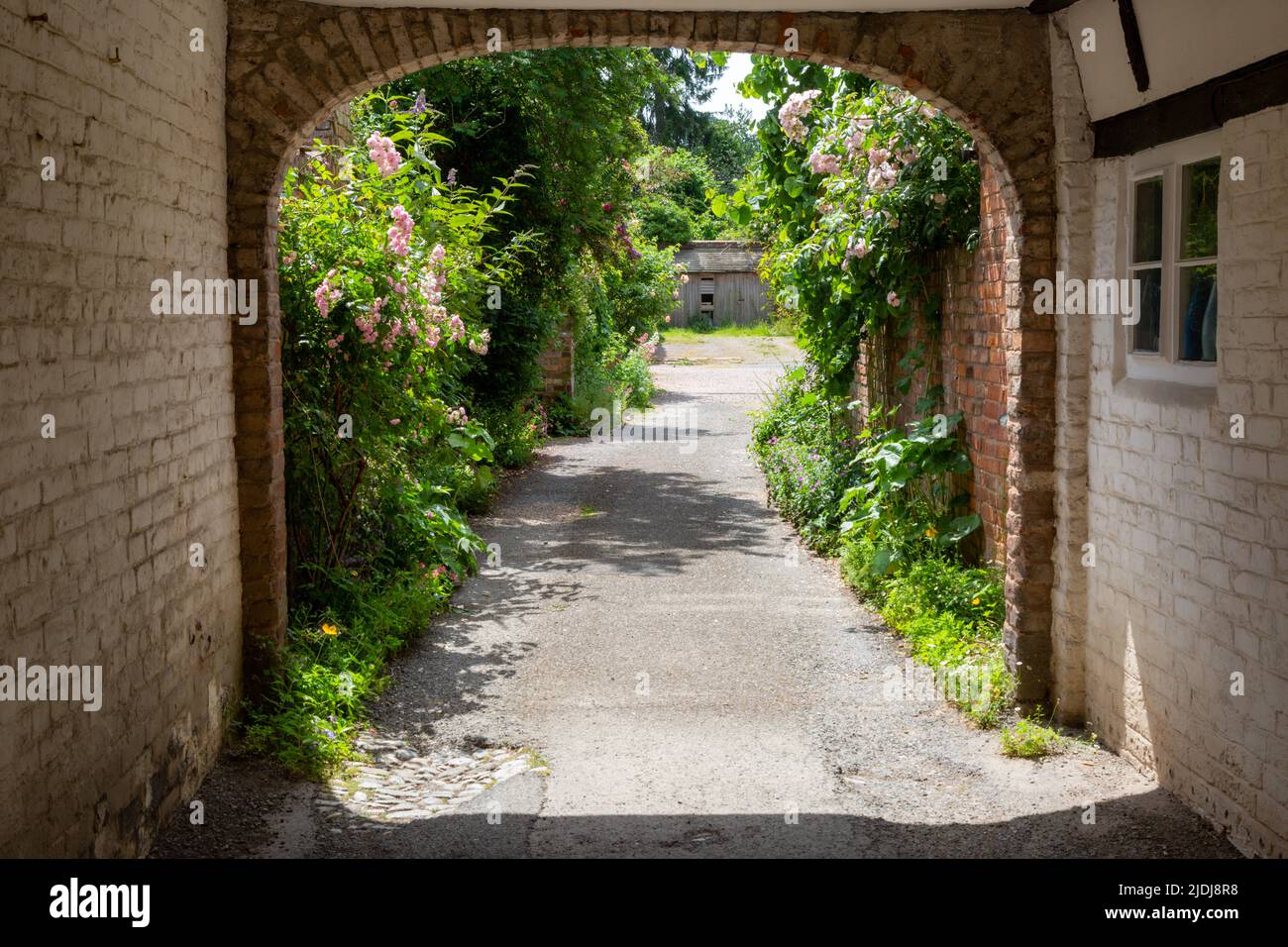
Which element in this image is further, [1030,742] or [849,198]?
[849,198]

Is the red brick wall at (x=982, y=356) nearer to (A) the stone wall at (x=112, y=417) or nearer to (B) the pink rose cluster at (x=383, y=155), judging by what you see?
(B) the pink rose cluster at (x=383, y=155)

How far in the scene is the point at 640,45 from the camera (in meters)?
6.06

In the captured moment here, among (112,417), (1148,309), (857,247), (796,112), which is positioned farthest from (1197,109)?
(796,112)

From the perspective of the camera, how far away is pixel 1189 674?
194 inches

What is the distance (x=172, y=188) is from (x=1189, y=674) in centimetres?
442

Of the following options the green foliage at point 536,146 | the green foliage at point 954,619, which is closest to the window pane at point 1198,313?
the green foliage at point 954,619

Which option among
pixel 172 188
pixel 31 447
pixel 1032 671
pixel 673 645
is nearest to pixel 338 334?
pixel 172 188

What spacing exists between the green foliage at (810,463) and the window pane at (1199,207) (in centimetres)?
509

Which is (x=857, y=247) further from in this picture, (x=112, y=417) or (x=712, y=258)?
(x=712, y=258)

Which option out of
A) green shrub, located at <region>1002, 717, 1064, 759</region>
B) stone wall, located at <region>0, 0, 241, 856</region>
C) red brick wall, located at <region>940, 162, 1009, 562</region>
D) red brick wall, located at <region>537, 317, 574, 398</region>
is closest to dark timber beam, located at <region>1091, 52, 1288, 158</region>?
red brick wall, located at <region>940, 162, 1009, 562</region>

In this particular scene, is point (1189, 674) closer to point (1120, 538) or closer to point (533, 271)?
point (1120, 538)

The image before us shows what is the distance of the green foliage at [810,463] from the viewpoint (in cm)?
1070

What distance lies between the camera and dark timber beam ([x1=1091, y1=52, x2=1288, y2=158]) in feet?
13.9

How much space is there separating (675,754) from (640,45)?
336 cm
